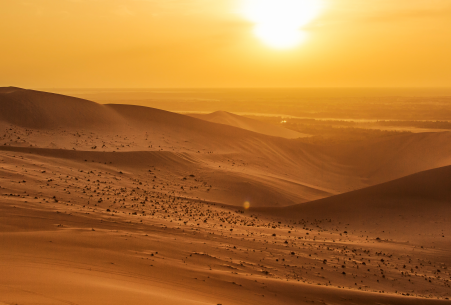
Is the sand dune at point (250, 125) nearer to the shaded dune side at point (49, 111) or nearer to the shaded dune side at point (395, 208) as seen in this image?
the shaded dune side at point (49, 111)

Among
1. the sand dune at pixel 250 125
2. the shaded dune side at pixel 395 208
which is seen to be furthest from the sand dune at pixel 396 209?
the sand dune at pixel 250 125

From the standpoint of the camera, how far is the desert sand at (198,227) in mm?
7652

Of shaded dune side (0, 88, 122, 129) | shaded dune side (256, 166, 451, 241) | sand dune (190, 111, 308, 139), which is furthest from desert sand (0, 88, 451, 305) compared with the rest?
sand dune (190, 111, 308, 139)

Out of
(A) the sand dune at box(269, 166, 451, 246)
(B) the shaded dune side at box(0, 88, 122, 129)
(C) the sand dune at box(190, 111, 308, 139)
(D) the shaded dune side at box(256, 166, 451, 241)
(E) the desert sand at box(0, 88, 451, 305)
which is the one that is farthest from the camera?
(C) the sand dune at box(190, 111, 308, 139)

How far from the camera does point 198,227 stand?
12.2 metres

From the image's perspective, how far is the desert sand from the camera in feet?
25.1

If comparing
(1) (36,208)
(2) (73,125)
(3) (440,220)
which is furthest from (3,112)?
(3) (440,220)

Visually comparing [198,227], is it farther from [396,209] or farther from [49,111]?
[49,111]

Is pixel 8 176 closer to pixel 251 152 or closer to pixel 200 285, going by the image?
pixel 200 285

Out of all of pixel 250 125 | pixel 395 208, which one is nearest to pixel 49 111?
pixel 395 208

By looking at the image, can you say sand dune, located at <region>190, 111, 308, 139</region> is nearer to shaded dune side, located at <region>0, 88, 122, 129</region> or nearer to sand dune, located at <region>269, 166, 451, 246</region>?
shaded dune side, located at <region>0, 88, 122, 129</region>

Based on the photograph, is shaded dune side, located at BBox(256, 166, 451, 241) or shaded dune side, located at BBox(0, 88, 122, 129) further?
shaded dune side, located at BBox(0, 88, 122, 129)

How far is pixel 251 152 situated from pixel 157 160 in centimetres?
1069

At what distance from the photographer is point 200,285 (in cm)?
790
